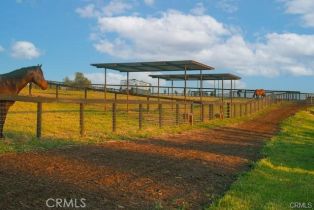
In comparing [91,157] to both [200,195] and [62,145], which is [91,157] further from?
[200,195]

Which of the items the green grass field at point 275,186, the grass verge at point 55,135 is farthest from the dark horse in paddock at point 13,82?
the green grass field at point 275,186

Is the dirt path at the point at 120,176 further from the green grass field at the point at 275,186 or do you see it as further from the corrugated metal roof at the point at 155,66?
the corrugated metal roof at the point at 155,66

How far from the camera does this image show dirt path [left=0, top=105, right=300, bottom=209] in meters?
6.13

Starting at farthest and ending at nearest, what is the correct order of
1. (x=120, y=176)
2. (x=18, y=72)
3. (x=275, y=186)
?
(x=18, y=72) < (x=275, y=186) < (x=120, y=176)

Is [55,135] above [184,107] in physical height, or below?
below

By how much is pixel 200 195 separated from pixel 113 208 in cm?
168

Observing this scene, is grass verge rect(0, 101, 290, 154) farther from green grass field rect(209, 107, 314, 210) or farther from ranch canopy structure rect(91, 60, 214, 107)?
ranch canopy structure rect(91, 60, 214, 107)

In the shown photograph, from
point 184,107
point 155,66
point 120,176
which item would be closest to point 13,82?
point 120,176

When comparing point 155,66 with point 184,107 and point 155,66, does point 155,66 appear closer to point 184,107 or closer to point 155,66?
point 155,66

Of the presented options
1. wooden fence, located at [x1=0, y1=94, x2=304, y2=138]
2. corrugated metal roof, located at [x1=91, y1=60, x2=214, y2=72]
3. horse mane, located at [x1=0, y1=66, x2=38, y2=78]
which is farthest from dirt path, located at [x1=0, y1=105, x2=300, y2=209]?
corrugated metal roof, located at [x1=91, y1=60, x2=214, y2=72]

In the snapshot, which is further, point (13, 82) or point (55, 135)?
point (55, 135)

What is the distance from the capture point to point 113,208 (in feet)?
18.9

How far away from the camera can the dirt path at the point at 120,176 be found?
6.13m

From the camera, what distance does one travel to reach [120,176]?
25.6ft
